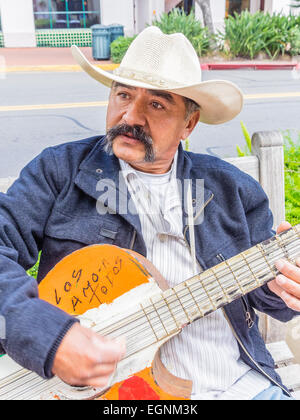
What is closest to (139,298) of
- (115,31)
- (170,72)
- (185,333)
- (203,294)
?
(203,294)

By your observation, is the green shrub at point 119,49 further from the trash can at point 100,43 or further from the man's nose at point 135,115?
the man's nose at point 135,115

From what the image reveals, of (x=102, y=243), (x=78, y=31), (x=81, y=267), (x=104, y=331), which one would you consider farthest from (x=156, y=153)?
(x=78, y=31)

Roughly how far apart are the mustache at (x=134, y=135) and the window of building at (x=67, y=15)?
19.2 metres

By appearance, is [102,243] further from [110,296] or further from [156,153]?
[156,153]

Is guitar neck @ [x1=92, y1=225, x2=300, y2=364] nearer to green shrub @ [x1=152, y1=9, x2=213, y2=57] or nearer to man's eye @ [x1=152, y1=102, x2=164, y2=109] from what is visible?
man's eye @ [x1=152, y1=102, x2=164, y2=109]

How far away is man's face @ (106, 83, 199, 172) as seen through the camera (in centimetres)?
161

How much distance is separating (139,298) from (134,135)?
1.90 feet

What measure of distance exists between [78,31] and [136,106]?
62.8 feet

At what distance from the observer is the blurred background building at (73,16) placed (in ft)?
59.4

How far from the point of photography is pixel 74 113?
25.1 ft

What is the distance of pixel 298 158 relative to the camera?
353 cm

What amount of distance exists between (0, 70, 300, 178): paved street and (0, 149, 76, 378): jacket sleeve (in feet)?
11.8

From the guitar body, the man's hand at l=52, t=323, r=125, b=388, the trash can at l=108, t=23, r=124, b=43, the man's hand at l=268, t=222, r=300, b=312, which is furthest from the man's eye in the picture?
the trash can at l=108, t=23, r=124, b=43
